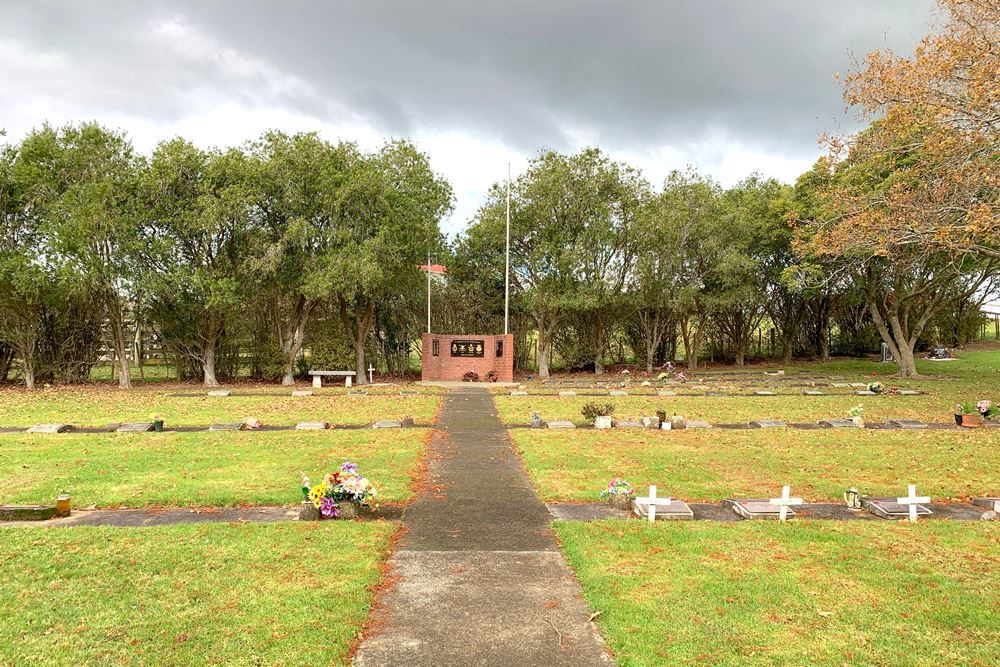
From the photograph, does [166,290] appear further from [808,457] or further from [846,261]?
[846,261]

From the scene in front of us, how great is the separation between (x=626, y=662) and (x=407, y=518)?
145 inches

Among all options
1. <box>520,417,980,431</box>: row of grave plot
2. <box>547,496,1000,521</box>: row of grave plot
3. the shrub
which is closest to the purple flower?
<box>547,496,1000,521</box>: row of grave plot

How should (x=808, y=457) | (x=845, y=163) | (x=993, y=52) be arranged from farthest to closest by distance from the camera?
1. (x=845, y=163)
2. (x=993, y=52)
3. (x=808, y=457)

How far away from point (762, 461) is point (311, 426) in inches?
354

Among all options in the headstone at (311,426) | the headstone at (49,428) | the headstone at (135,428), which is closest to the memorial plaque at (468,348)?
the headstone at (311,426)

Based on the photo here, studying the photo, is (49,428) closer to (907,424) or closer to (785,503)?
(785,503)

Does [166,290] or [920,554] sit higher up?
[166,290]

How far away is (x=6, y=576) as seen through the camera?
532 centimetres

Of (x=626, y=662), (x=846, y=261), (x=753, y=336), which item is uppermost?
(x=846, y=261)

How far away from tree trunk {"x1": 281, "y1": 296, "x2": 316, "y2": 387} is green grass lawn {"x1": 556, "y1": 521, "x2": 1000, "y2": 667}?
68.7 ft

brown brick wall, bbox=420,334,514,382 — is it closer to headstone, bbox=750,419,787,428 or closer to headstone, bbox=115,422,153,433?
headstone, bbox=750,419,787,428

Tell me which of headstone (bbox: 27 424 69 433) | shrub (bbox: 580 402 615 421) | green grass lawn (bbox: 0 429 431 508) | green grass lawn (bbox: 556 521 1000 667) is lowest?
green grass lawn (bbox: 556 521 1000 667)

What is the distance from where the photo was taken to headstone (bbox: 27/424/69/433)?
41.9 feet

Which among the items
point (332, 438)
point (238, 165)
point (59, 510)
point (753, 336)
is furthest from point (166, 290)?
point (753, 336)
